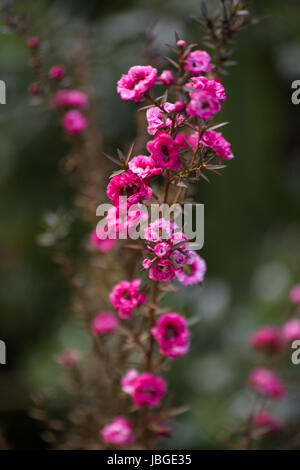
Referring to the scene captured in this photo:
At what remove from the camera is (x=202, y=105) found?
17.2 inches

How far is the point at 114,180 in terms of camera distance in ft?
1.63

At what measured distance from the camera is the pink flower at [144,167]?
0.48 m

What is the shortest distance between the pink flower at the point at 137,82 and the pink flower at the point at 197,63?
3cm

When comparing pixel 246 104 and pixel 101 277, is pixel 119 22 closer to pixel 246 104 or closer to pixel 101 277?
pixel 246 104

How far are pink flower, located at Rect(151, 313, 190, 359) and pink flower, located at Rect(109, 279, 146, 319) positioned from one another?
4 centimetres

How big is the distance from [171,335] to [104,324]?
0.20 m

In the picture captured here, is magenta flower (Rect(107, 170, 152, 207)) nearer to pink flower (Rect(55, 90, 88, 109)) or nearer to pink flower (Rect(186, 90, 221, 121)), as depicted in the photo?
pink flower (Rect(186, 90, 221, 121))

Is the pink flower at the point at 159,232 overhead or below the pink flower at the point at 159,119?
below

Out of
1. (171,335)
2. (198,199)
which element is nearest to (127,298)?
(171,335)

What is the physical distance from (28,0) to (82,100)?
75 centimetres

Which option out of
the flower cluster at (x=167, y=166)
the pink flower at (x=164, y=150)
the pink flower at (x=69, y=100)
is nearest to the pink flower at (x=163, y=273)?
the flower cluster at (x=167, y=166)

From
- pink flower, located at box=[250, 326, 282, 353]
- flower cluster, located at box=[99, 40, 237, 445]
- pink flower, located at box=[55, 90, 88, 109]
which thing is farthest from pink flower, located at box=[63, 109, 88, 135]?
pink flower, located at box=[250, 326, 282, 353]

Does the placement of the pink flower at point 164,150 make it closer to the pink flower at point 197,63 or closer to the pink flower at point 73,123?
the pink flower at point 197,63

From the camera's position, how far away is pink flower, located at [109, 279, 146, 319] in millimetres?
559
